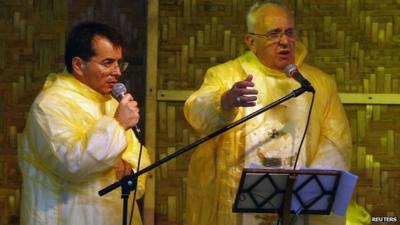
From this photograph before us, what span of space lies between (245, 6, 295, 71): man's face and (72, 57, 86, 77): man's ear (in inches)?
32.9

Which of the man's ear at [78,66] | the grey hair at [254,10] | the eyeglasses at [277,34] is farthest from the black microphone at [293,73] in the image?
the man's ear at [78,66]

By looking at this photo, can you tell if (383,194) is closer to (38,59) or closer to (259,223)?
(259,223)

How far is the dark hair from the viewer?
534 cm

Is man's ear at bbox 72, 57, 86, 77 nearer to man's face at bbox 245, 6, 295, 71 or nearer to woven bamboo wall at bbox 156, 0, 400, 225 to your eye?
man's face at bbox 245, 6, 295, 71

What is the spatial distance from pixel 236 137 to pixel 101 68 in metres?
0.71

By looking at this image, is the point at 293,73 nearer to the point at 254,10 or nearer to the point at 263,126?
the point at 263,126

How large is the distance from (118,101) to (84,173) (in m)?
0.36

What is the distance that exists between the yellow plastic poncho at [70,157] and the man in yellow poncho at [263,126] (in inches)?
15.5

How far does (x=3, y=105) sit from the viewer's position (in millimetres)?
6547

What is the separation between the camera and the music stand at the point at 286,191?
4.84 metres

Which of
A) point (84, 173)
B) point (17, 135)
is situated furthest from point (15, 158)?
point (84, 173)

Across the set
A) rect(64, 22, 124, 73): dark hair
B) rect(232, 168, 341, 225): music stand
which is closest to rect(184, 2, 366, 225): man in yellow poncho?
rect(232, 168, 341, 225): music stand

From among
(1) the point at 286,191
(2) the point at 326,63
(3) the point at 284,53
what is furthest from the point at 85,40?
(2) the point at 326,63

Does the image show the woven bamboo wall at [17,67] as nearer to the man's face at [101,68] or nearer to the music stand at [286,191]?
the man's face at [101,68]
